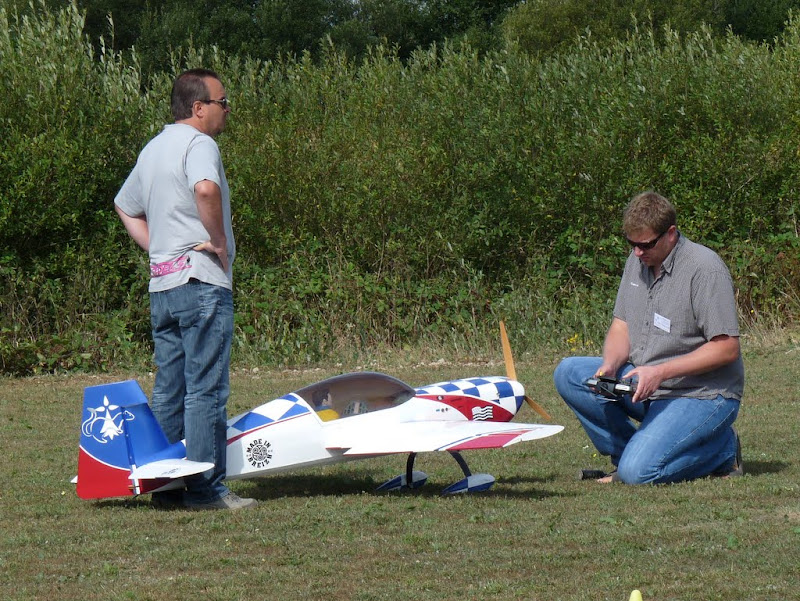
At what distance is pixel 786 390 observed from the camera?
860cm

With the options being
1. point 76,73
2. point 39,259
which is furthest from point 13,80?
point 39,259

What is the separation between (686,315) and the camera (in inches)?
211

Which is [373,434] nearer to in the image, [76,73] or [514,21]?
[76,73]

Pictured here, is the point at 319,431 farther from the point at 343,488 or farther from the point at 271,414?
the point at 343,488

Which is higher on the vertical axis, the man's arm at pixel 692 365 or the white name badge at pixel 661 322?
the white name badge at pixel 661 322

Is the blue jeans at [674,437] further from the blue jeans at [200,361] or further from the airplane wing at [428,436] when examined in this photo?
the blue jeans at [200,361]

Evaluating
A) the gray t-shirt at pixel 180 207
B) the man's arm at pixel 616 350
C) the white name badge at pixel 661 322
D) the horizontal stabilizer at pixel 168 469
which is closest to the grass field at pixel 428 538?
the horizontal stabilizer at pixel 168 469

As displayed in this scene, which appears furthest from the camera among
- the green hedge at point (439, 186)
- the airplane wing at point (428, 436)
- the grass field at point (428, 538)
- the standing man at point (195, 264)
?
the green hedge at point (439, 186)

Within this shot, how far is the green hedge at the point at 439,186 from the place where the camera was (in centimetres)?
1315

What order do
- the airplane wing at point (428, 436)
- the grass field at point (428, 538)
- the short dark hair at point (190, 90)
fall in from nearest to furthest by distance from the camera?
the grass field at point (428, 538), the short dark hair at point (190, 90), the airplane wing at point (428, 436)

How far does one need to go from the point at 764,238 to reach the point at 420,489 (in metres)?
9.97

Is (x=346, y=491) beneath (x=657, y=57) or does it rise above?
beneath

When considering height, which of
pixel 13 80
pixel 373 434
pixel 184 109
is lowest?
pixel 373 434

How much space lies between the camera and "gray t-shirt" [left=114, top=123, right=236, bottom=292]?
4.85m
